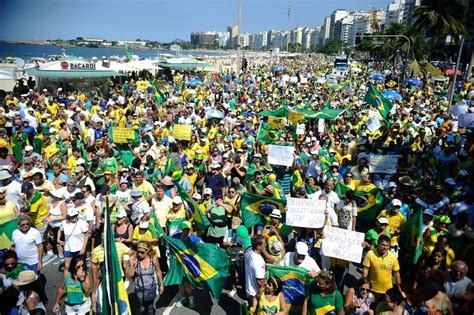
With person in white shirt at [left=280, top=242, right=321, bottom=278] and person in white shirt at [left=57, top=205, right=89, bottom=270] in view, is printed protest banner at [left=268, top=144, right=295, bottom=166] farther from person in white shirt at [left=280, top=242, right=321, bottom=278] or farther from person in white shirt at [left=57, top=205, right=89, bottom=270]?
person in white shirt at [left=57, top=205, right=89, bottom=270]

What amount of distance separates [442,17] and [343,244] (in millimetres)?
39220

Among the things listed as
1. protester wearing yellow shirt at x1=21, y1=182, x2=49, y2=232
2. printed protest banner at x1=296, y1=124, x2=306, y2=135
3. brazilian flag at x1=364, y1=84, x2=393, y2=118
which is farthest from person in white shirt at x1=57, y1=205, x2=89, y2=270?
brazilian flag at x1=364, y1=84, x2=393, y2=118

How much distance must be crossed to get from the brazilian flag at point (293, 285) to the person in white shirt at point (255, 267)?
0.59ft

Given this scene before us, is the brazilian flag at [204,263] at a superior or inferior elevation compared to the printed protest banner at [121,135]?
inferior

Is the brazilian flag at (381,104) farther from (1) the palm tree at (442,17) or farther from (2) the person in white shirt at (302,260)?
(1) the palm tree at (442,17)

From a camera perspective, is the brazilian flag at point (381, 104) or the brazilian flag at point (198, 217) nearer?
the brazilian flag at point (198, 217)

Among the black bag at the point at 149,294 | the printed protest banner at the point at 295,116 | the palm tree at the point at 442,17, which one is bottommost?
the black bag at the point at 149,294

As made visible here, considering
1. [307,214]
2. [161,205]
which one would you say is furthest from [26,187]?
[307,214]

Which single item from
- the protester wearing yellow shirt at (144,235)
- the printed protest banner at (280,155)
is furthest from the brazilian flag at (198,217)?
the printed protest banner at (280,155)

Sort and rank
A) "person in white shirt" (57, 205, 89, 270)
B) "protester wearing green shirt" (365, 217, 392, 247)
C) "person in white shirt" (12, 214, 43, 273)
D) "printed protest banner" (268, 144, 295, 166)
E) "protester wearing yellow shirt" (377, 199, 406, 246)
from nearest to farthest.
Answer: "person in white shirt" (12, 214, 43, 273) < "protester wearing green shirt" (365, 217, 392, 247) < "person in white shirt" (57, 205, 89, 270) < "protester wearing yellow shirt" (377, 199, 406, 246) < "printed protest banner" (268, 144, 295, 166)

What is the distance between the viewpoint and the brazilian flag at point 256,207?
21.9 ft

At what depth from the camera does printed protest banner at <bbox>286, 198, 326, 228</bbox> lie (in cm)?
618

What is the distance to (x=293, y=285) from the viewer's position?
16.3 ft

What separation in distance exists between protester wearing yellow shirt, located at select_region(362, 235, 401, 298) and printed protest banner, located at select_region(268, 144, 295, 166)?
4.57 meters
